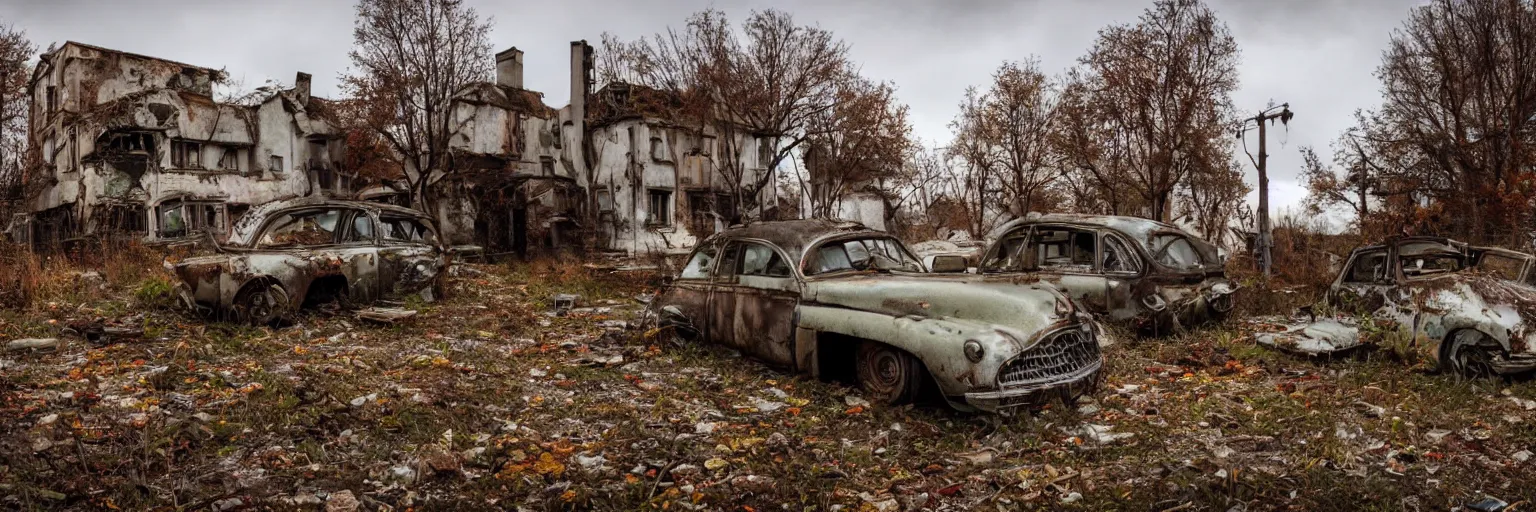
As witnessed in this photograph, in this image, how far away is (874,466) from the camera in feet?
14.7

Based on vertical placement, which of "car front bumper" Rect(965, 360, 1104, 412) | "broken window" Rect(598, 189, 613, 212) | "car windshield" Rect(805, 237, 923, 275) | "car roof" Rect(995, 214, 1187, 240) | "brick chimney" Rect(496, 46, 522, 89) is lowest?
"car front bumper" Rect(965, 360, 1104, 412)

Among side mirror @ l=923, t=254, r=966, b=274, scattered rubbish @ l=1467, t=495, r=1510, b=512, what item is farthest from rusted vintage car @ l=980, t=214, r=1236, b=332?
scattered rubbish @ l=1467, t=495, r=1510, b=512

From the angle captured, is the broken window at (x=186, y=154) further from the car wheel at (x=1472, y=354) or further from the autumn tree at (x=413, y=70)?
the car wheel at (x=1472, y=354)

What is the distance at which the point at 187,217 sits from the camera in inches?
910

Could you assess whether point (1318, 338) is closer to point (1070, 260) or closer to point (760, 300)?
point (1070, 260)

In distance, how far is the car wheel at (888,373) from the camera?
551 cm

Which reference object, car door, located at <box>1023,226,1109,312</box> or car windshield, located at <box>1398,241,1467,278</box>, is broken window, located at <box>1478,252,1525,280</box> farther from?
car door, located at <box>1023,226,1109,312</box>

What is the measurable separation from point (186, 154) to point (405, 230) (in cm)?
1843

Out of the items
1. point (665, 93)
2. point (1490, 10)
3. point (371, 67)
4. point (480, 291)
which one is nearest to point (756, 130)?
point (665, 93)

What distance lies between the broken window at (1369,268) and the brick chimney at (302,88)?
29.2 meters

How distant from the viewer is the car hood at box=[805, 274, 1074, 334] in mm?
5238

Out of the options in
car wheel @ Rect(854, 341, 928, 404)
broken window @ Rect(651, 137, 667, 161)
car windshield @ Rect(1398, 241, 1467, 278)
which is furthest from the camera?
broken window @ Rect(651, 137, 667, 161)

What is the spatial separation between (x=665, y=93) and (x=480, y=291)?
7.48 metres

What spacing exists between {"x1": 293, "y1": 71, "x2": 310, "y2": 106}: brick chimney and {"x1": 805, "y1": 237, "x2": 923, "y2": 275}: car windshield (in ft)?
86.3
